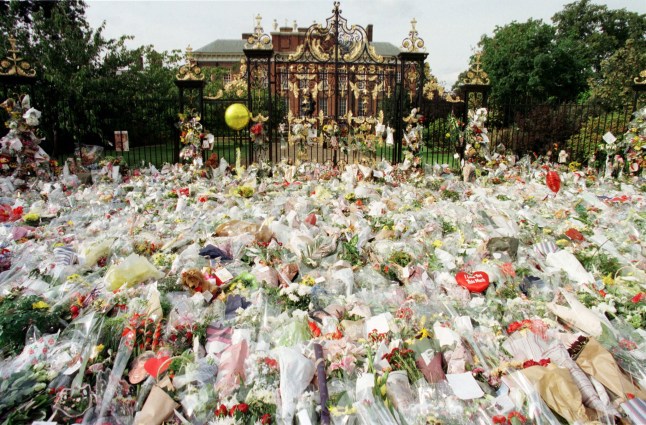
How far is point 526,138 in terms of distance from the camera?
39.3ft

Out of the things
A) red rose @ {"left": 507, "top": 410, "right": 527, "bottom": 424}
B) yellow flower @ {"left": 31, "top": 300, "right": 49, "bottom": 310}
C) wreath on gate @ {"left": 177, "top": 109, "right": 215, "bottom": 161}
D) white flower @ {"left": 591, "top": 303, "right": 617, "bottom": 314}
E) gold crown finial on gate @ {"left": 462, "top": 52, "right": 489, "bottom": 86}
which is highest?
gold crown finial on gate @ {"left": 462, "top": 52, "right": 489, "bottom": 86}

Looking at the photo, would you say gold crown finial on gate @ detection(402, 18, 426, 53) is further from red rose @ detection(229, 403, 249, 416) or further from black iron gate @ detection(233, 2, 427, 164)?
red rose @ detection(229, 403, 249, 416)

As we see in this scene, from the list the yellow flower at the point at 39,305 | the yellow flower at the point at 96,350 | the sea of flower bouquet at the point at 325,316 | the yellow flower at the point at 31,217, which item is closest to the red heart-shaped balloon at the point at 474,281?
Answer: the sea of flower bouquet at the point at 325,316

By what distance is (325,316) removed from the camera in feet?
10.6

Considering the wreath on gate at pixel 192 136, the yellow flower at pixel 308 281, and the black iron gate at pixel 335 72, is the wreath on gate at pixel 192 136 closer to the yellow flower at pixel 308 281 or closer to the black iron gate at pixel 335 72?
the black iron gate at pixel 335 72

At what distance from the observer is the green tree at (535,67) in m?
24.1

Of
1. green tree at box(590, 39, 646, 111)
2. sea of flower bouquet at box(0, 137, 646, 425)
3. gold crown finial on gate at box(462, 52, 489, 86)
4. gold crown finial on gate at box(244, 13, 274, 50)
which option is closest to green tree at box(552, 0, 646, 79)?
green tree at box(590, 39, 646, 111)

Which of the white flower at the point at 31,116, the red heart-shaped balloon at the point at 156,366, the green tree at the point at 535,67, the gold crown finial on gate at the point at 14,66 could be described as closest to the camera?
the red heart-shaped balloon at the point at 156,366

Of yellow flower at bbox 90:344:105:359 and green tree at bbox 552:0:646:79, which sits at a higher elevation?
green tree at bbox 552:0:646:79

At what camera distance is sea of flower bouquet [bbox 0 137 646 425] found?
2.41 m

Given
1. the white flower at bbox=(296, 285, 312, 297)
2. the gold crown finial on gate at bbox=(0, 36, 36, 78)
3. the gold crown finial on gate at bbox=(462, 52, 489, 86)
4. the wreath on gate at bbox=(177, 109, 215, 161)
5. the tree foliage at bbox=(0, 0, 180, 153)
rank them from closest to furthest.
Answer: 1. the white flower at bbox=(296, 285, 312, 297)
2. the gold crown finial on gate at bbox=(0, 36, 36, 78)
3. the wreath on gate at bbox=(177, 109, 215, 161)
4. the gold crown finial on gate at bbox=(462, 52, 489, 86)
5. the tree foliage at bbox=(0, 0, 180, 153)

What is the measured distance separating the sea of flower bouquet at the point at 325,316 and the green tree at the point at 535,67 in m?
21.3

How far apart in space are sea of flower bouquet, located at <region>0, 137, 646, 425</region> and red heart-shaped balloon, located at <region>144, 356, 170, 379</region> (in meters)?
0.01

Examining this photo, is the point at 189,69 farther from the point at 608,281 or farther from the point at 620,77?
the point at 620,77
